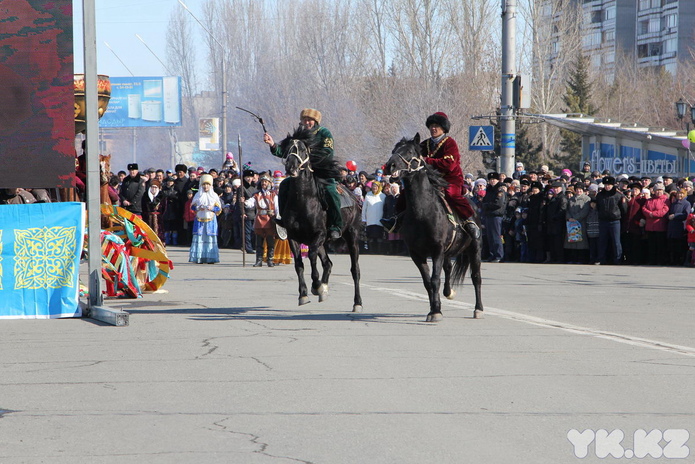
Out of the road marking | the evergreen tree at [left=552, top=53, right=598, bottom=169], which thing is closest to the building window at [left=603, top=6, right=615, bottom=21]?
the evergreen tree at [left=552, top=53, right=598, bottom=169]

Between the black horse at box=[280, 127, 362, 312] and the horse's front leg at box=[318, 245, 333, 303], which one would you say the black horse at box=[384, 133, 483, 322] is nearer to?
the black horse at box=[280, 127, 362, 312]

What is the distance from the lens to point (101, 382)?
8172 millimetres

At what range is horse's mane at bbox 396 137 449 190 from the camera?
Result: 11906 millimetres

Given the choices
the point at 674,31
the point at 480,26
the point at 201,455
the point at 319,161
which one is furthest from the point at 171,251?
the point at 674,31

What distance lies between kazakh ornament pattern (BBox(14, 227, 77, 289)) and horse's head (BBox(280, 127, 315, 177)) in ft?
8.59

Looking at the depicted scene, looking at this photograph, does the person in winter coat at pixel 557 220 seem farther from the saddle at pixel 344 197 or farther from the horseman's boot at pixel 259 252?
the saddle at pixel 344 197

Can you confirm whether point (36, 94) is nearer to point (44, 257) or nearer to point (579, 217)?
point (44, 257)

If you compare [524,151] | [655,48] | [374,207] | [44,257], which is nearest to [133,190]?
[374,207]

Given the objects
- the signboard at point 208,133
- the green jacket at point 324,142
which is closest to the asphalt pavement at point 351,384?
the green jacket at point 324,142

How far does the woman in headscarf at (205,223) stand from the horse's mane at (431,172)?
12.1 m

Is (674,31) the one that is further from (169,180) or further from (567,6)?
(169,180)

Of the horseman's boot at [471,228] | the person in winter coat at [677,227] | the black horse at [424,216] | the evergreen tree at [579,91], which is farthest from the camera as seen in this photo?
the evergreen tree at [579,91]

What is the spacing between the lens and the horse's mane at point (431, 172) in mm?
11906

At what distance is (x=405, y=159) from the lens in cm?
1169
